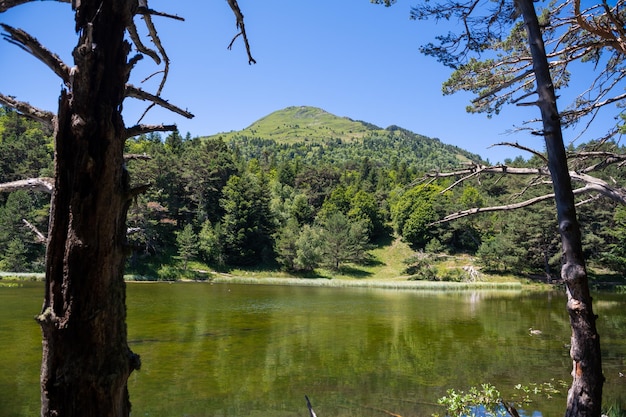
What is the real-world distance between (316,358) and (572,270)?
31.1 feet

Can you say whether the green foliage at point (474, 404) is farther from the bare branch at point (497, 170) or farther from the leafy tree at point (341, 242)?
the leafy tree at point (341, 242)

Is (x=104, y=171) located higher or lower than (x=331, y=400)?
higher

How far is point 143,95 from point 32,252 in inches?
2175

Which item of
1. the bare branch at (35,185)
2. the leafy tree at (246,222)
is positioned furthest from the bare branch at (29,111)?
the leafy tree at (246,222)

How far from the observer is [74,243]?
225 centimetres

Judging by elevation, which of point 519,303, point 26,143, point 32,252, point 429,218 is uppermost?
point 26,143

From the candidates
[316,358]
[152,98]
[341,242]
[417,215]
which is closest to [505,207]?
[152,98]

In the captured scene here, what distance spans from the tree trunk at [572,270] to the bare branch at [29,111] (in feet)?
19.5

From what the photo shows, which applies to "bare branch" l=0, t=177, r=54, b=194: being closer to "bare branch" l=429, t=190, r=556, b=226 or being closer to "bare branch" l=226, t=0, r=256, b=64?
"bare branch" l=226, t=0, r=256, b=64

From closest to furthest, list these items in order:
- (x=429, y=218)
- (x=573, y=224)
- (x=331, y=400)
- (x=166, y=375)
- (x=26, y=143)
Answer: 1. (x=573, y=224)
2. (x=331, y=400)
3. (x=166, y=375)
4. (x=26, y=143)
5. (x=429, y=218)

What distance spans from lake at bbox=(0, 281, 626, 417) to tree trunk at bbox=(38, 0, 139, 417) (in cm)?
714

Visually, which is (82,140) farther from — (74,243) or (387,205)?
(387,205)

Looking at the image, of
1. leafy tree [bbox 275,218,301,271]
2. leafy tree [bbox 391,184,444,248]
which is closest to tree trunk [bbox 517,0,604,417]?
leafy tree [bbox 275,218,301,271]

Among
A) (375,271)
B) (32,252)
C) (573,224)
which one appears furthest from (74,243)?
→ (375,271)
